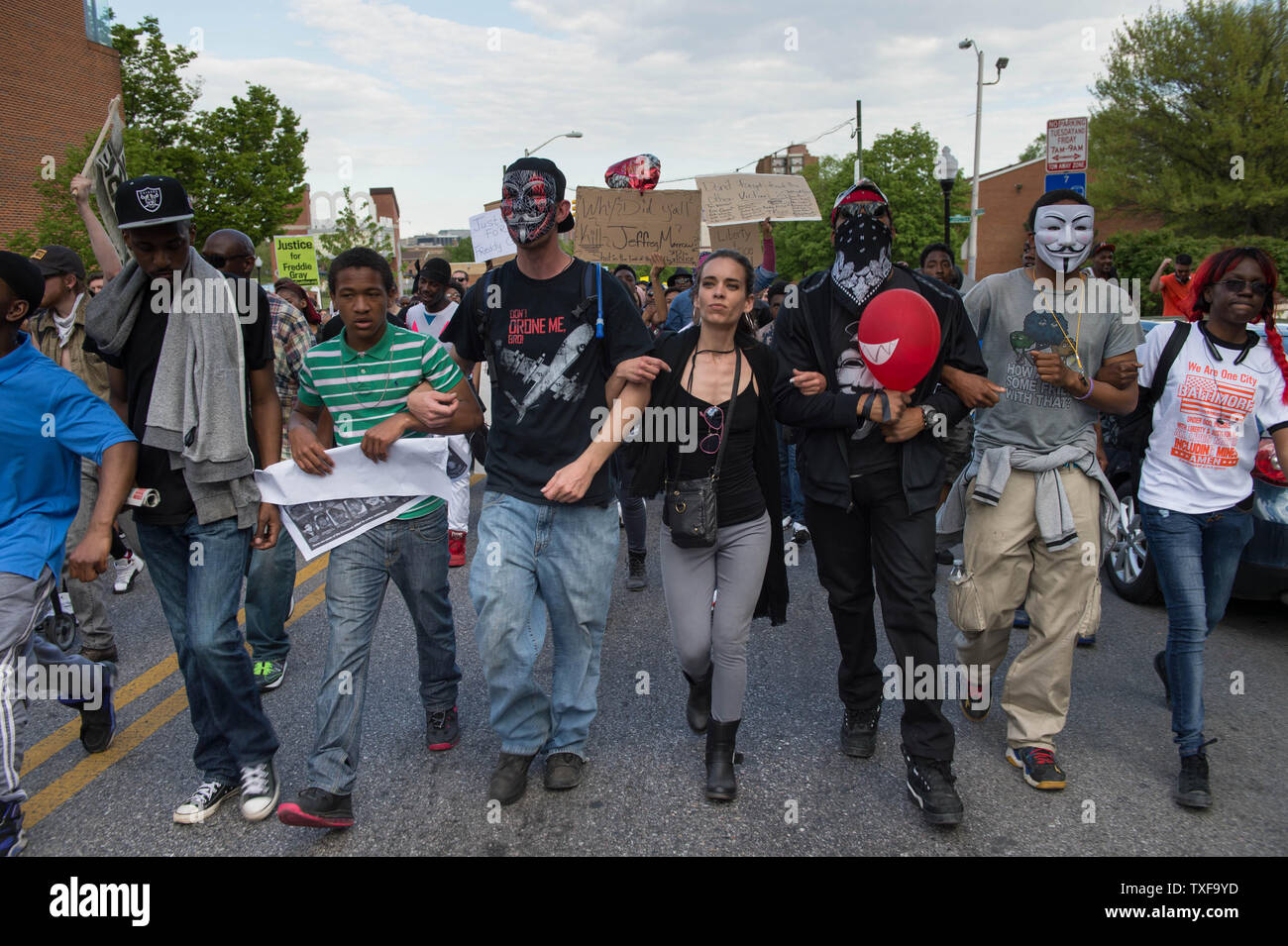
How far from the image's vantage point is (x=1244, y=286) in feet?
11.9

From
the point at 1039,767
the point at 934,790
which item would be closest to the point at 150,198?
the point at 934,790

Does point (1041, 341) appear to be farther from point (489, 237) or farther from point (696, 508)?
point (489, 237)

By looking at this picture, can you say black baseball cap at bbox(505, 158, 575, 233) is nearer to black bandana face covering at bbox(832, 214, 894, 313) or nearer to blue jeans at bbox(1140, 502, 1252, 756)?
black bandana face covering at bbox(832, 214, 894, 313)

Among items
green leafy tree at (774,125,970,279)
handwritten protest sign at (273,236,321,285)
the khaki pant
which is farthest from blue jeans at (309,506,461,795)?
green leafy tree at (774,125,970,279)

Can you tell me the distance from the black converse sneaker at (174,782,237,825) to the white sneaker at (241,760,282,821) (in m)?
0.12

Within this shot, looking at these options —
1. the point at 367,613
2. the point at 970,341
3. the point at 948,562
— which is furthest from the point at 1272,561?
the point at 367,613

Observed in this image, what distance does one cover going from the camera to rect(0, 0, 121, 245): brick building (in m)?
26.2

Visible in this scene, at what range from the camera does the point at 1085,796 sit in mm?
3482

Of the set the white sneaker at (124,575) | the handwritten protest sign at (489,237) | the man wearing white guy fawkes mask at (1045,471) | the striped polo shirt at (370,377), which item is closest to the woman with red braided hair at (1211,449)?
the man wearing white guy fawkes mask at (1045,471)

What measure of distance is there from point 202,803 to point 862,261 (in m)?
3.35

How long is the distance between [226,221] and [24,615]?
95.4 ft

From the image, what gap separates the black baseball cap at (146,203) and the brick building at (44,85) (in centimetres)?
2792

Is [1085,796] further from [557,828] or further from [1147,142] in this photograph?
[1147,142]

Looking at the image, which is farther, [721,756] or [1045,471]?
[1045,471]
